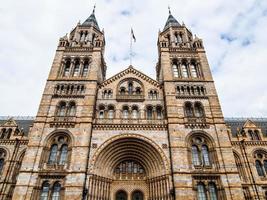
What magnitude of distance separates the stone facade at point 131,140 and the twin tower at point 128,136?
9 cm

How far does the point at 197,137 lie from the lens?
2219 cm

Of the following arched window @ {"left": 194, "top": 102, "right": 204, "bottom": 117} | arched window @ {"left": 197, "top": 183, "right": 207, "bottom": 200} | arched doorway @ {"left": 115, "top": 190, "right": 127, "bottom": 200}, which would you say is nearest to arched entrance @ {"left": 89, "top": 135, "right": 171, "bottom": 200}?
arched doorway @ {"left": 115, "top": 190, "right": 127, "bottom": 200}

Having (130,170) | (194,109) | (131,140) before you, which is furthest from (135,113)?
(194,109)

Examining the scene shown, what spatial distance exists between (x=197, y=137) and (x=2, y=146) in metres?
22.7

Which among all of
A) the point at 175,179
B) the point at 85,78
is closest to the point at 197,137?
the point at 175,179

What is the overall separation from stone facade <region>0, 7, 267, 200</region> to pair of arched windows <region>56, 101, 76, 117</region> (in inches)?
2.8

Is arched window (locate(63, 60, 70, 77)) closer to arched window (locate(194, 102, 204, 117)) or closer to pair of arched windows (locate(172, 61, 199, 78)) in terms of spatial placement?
pair of arched windows (locate(172, 61, 199, 78))

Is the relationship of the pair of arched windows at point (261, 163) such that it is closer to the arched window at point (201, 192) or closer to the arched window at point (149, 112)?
the arched window at point (201, 192)

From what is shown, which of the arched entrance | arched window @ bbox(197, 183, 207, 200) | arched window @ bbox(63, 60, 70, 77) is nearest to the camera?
arched window @ bbox(197, 183, 207, 200)

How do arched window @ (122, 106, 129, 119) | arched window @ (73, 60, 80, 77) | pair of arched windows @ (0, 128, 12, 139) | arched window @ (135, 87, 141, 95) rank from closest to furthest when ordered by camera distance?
arched window @ (122, 106, 129, 119) < arched window @ (135, 87, 141, 95) < arched window @ (73, 60, 80, 77) < pair of arched windows @ (0, 128, 12, 139)

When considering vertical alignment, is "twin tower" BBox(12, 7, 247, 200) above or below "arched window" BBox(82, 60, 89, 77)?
below

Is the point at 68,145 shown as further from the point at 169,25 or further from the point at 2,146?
the point at 169,25

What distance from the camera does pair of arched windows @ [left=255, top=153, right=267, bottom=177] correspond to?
24.8 meters

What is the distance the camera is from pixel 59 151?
21.2 metres
